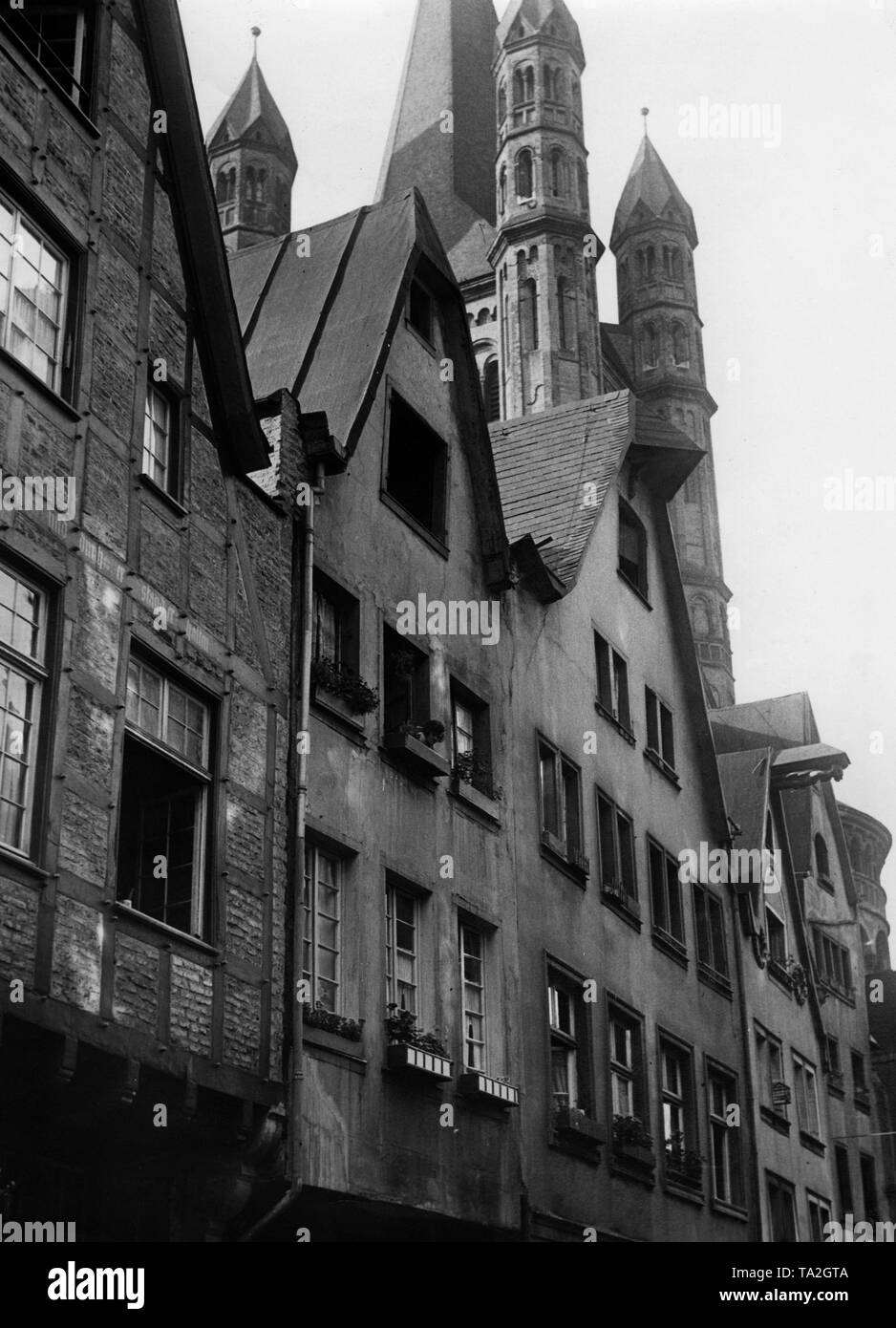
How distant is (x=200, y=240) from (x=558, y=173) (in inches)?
2632

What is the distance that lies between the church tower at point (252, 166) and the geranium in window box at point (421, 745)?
67485 mm

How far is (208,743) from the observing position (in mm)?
14680

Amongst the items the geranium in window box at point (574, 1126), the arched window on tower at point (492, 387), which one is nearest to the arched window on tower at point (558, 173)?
the arched window on tower at point (492, 387)

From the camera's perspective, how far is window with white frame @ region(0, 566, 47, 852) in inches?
472

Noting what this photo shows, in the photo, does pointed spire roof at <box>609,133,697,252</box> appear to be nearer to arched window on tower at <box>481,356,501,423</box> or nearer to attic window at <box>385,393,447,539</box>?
arched window on tower at <box>481,356,501,423</box>

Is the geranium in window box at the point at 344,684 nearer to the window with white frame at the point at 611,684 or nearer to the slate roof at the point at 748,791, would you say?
the window with white frame at the point at 611,684

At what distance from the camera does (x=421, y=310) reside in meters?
20.7

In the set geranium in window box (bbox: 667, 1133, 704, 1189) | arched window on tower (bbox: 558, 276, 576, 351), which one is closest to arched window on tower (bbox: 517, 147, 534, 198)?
arched window on tower (bbox: 558, 276, 576, 351)

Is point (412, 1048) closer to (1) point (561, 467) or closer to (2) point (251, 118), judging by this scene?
(1) point (561, 467)

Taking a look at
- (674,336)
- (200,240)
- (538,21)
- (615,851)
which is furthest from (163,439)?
(674,336)

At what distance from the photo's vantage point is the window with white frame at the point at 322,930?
15.8 metres

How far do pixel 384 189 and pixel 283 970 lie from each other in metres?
79.8

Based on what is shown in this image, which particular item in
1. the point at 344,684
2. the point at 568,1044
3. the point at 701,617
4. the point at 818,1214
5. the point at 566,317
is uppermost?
the point at 566,317

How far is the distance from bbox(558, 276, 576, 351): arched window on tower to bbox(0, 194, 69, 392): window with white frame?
212 feet
